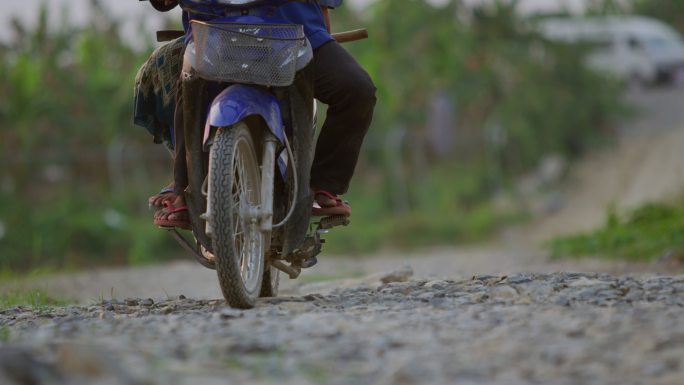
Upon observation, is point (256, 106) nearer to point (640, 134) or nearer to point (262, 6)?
point (262, 6)

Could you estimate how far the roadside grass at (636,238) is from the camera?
1130 cm

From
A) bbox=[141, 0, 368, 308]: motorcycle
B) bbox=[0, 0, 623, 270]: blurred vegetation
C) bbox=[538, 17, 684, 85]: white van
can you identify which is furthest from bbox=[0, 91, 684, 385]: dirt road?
bbox=[538, 17, 684, 85]: white van

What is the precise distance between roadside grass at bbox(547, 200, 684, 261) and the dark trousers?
516 cm

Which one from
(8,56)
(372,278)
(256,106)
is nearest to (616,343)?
(256,106)

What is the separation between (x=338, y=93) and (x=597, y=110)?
18.7 metres

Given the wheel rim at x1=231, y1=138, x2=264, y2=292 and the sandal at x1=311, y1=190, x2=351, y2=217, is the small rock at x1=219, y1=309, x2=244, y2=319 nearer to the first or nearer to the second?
the wheel rim at x1=231, y1=138, x2=264, y2=292

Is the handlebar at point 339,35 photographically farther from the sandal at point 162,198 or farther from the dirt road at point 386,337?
the dirt road at point 386,337

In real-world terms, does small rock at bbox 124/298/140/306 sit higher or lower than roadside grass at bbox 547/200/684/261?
lower

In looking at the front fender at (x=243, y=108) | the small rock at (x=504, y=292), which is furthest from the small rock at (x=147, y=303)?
the small rock at (x=504, y=292)

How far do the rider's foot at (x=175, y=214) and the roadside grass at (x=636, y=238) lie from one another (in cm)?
575

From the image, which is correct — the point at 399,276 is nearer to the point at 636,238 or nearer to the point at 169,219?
the point at 169,219

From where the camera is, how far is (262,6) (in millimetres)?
5914

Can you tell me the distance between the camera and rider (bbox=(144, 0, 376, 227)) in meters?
5.96

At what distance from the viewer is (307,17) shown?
606cm
